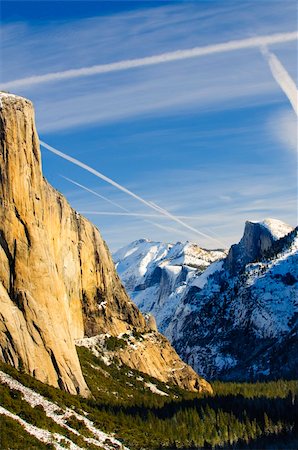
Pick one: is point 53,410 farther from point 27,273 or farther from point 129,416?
point 129,416

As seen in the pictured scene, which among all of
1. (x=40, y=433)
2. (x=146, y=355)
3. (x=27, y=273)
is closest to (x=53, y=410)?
(x=40, y=433)

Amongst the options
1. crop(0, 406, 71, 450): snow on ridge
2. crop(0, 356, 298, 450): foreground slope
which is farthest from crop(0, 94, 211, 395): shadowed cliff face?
crop(0, 406, 71, 450): snow on ridge

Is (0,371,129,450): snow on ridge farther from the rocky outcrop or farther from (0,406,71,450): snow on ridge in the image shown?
the rocky outcrop

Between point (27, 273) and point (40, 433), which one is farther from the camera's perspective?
point (27, 273)

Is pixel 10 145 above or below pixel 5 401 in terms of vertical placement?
above

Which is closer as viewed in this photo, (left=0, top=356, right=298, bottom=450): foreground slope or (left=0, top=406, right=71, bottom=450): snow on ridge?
(left=0, top=406, right=71, bottom=450): snow on ridge

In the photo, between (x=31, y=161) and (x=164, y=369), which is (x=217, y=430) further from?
(x=31, y=161)

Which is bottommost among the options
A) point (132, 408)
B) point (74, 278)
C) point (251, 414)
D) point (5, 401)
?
point (251, 414)

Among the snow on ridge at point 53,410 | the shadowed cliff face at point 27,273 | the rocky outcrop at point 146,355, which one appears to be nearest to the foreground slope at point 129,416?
the snow on ridge at point 53,410

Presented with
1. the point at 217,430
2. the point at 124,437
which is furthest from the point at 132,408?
the point at 124,437

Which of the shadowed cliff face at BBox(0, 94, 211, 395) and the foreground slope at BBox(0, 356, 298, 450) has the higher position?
the shadowed cliff face at BBox(0, 94, 211, 395)

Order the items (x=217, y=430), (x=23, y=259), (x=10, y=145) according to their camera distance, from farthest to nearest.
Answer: (x=217, y=430)
(x=10, y=145)
(x=23, y=259)
